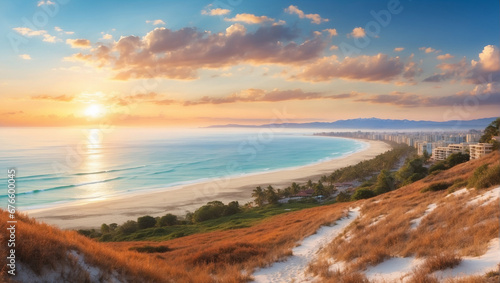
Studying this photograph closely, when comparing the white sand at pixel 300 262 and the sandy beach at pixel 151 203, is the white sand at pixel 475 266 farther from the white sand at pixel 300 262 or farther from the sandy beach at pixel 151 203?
the sandy beach at pixel 151 203

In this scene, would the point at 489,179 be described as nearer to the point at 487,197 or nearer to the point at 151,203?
the point at 487,197

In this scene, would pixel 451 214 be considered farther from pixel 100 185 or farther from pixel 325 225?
pixel 100 185

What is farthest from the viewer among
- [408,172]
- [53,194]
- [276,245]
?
[53,194]

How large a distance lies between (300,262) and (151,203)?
160 ft

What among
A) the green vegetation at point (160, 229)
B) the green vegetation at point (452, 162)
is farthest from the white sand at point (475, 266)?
the green vegetation at point (452, 162)

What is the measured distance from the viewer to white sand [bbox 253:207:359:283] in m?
10.9

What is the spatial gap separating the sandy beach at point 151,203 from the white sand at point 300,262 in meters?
31.6

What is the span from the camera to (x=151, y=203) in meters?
55.7

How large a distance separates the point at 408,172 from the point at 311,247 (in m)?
46.8

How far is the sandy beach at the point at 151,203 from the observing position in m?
45.9

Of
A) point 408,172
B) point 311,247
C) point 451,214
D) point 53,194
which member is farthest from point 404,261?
point 53,194

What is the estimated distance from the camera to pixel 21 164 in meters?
88.4

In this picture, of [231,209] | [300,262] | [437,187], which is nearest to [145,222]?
[231,209]

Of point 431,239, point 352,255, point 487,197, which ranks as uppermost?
point 487,197
